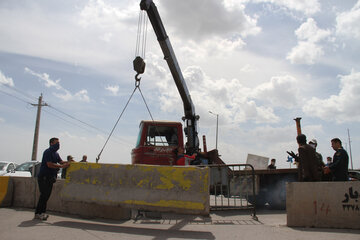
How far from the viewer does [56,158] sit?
6695mm

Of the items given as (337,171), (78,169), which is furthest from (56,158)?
(337,171)

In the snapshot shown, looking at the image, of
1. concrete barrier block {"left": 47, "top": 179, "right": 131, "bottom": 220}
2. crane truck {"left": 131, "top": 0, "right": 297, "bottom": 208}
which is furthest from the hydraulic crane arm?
concrete barrier block {"left": 47, "top": 179, "right": 131, "bottom": 220}

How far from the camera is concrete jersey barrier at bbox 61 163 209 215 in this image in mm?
5719

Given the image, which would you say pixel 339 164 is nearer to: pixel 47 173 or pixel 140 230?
pixel 140 230

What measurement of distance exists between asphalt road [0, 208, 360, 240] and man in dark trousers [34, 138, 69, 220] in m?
0.28

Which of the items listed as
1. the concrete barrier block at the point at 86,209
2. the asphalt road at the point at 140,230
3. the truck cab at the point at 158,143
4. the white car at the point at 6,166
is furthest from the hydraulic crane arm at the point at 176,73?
the white car at the point at 6,166

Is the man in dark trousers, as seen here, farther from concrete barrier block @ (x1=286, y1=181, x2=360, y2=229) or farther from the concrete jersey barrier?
concrete barrier block @ (x1=286, y1=181, x2=360, y2=229)

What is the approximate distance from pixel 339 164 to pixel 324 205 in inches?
39.3

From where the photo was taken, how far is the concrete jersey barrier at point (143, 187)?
5.72 meters

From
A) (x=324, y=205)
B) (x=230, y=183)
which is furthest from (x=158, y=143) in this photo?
(x=324, y=205)

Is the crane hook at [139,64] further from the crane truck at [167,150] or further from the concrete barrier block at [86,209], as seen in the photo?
the concrete barrier block at [86,209]

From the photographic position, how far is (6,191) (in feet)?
26.6

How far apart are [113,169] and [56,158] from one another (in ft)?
4.74

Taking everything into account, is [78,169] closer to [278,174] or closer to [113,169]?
[113,169]
